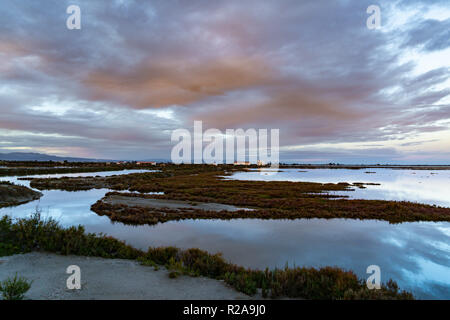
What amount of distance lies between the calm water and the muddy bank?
4.47m

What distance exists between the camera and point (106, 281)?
7.74m

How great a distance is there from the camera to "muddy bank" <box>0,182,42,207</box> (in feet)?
88.7

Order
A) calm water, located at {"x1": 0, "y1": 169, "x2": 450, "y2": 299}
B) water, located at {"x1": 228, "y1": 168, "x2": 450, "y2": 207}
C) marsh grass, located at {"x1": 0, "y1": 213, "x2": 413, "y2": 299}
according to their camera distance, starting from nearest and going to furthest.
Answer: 1. marsh grass, located at {"x1": 0, "y1": 213, "x2": 413, "y2": 299}
2. calm water, located at {"x1": 0, "y1": 169, "x2": 450, "y2": 299}
3. water, located at {"x1": 228, "y1": 168, "x2": 450, "y2": 207}

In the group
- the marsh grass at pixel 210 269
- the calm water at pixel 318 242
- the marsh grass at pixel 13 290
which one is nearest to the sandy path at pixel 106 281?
the marsh grass at pixel 13 290

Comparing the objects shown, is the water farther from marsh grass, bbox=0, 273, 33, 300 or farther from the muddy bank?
the muddy bank

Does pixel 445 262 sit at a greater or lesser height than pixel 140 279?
lesser

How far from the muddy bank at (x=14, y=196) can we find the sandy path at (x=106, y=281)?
2419 centimetres

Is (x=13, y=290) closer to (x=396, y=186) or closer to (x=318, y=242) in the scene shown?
(x=318, y=242)

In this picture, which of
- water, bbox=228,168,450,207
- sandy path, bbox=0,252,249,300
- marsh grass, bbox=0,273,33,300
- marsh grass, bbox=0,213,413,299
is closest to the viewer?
marsh grass, bbox=0,273,33,300

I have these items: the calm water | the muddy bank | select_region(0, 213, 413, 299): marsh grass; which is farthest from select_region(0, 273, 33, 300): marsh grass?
the muddy bank

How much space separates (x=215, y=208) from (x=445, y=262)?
19.7 metres
